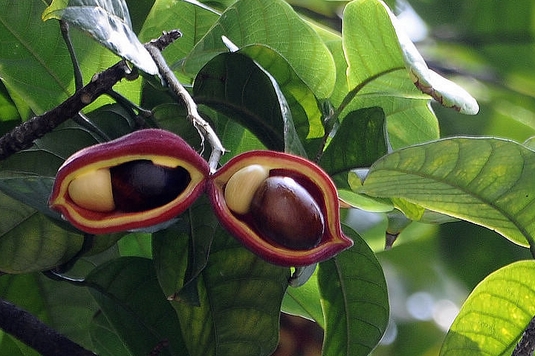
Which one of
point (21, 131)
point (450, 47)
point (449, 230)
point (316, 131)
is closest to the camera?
point (21, 131)

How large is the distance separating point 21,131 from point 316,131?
27 cm

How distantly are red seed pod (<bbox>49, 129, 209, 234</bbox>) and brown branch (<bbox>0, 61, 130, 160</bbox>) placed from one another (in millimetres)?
64

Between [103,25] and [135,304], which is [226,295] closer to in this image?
[135,304]

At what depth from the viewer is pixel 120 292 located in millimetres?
799

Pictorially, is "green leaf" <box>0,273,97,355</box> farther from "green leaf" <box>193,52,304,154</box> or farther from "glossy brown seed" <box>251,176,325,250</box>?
A: "glossy brown seed" <box>251,176,325,250</box>

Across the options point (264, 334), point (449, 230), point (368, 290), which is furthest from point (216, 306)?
point (449, 230)

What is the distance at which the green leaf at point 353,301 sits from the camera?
0.80 meters

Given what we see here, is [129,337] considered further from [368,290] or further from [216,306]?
[368,290]

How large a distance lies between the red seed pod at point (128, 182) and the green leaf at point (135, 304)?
22 cm

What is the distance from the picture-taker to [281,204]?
571mm

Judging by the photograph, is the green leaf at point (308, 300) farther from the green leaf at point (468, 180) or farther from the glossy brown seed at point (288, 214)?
the glossy brown seed at point (288, 214)

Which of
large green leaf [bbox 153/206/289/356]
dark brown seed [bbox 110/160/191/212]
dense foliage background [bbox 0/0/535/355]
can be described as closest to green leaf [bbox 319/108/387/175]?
dense foliage background [bbox 0/0/535/355]

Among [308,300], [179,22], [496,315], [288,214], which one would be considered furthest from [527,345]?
[179,22]

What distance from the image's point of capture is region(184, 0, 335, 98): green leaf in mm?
808
